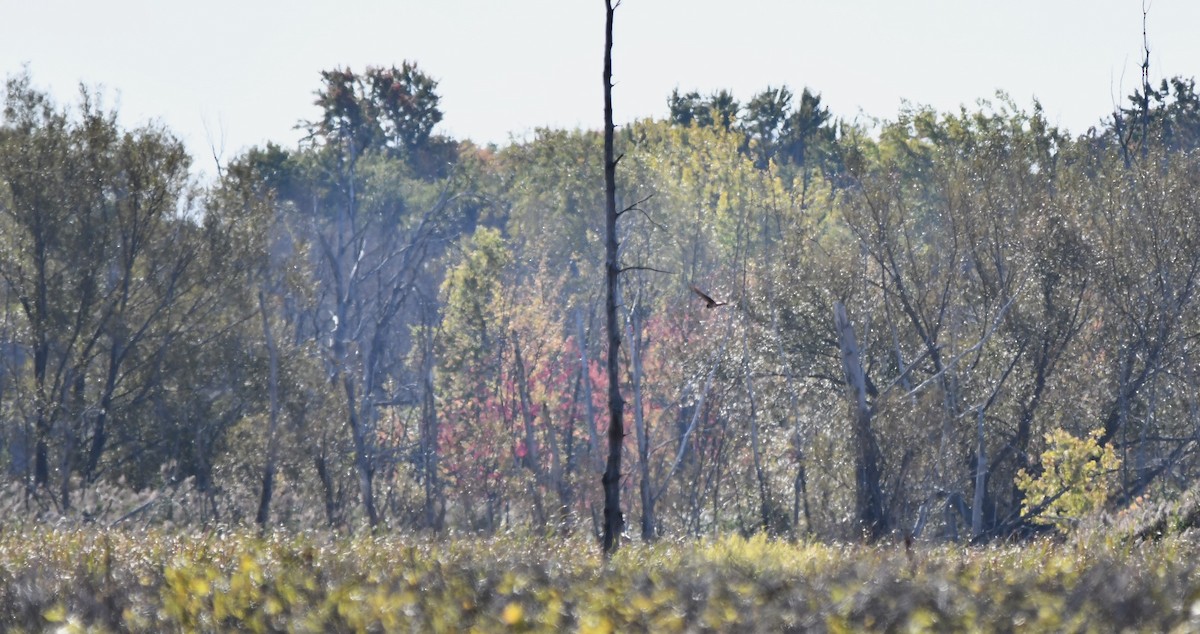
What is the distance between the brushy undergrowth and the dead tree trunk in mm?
13088

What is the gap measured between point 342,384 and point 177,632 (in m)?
26.4

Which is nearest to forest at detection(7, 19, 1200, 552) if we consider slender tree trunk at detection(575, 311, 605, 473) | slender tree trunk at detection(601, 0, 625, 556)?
slender tree trunk at detection(575, 311, 605, 473)

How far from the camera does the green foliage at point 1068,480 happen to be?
2245 centimetres

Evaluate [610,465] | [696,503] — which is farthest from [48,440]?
[610,465]

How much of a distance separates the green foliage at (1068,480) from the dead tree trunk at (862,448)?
8.19 ft

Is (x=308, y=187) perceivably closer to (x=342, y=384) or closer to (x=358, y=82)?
(x=358, y=82)

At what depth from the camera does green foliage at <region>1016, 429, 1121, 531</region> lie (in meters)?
Answer: 22.5

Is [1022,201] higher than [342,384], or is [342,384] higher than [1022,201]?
[1022,201]

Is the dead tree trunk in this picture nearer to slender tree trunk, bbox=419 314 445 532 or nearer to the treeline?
the treeline

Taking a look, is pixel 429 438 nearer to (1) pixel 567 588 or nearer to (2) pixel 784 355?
(2) pixel 784 355

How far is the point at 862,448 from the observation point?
22922 mm

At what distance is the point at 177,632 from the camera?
687 cm

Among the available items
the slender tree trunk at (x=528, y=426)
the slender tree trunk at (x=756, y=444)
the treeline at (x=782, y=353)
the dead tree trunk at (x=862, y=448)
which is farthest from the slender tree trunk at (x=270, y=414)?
the dead tree trunk at (x=862, y=448)

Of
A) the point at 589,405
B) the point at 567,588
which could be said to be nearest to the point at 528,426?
the point at 589,405
